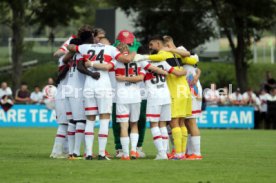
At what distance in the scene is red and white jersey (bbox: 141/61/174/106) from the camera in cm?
1817

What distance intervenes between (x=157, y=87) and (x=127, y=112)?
765mm

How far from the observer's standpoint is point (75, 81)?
59.8 feet

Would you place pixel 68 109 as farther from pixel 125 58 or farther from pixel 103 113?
pixel 125 58

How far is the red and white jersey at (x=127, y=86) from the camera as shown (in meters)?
18.1

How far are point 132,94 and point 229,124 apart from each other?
22.4 meters

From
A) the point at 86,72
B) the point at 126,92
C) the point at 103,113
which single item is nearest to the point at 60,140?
the point at 103,113

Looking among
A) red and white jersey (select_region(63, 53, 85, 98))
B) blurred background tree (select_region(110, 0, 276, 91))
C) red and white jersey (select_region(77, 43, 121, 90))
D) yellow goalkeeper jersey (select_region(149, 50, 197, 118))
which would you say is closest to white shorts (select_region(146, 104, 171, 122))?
yellow goalkeeper jersey (select_region(149, 50, 197, 118))

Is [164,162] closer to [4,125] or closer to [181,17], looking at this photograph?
[4,125]

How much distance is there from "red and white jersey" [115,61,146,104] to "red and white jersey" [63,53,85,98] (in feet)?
2.32

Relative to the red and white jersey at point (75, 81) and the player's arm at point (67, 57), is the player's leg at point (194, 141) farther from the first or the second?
the player's arm at point (67, 57)

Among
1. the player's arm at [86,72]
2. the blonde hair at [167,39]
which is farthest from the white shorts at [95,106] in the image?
the blonde hair at [167,39]

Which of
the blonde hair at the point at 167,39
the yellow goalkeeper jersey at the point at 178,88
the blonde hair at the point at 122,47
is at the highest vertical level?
the blonde hair at the point at 167,39

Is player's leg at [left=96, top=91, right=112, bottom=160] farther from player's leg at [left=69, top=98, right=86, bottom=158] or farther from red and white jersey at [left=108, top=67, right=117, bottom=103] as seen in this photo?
red and white jersey at [left=108, top=67, right=117, bottom=103]

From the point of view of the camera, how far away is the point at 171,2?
49.1 meters
